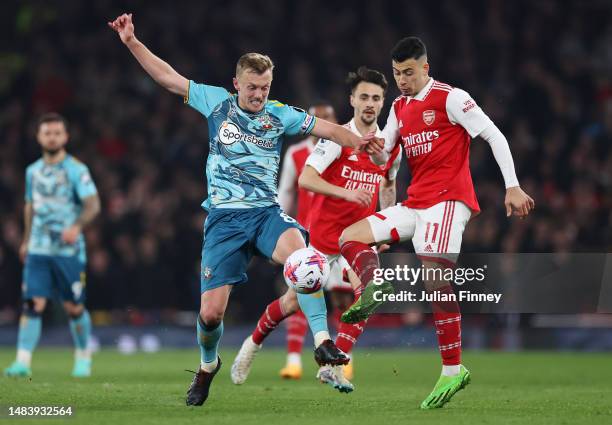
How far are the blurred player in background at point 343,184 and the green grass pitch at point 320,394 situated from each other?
17.7 inches

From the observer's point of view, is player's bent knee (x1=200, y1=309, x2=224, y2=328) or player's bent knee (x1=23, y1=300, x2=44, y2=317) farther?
player's bent knee (x1=23, y1=300, x2=44, y2=317)

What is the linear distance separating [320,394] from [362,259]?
57.9 inches

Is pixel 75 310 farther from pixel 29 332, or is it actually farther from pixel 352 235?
pixel 352 235

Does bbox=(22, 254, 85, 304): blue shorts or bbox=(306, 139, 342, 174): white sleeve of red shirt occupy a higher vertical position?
bbox=(306, 139, 342, 174): white sleeve of red shirt

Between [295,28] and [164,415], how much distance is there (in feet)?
50.2

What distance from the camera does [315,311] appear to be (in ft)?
27.9

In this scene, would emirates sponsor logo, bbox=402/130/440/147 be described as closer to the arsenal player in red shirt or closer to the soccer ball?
the arsenal player in red shirt

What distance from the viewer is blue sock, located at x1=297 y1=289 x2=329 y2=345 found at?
27.5 ft

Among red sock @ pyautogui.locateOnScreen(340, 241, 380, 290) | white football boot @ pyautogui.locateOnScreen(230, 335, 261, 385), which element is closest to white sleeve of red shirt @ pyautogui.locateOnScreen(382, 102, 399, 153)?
red sock @ pyautogui.locateOnScreen(340, 241, 380, 290)

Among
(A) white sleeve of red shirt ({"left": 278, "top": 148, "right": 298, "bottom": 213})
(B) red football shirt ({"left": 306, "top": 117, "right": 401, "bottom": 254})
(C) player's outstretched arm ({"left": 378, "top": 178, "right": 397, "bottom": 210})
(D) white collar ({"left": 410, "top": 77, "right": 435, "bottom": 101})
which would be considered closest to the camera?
(D) white collar ({"left": 410, "top": 77, "right": 435, "bottom": 101})

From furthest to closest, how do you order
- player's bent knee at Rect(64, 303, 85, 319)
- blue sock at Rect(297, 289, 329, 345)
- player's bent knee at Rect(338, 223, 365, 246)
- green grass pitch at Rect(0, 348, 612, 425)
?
player's bent knee at Rect(64, 303, 85, 319) < blue sock at Rect(297, 289, 329, 345) < player's bent knee at Rect(338, 223, 365, 246) < green grass pitch at Rect(0, 348, 612, 425)

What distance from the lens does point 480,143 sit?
1850 cm

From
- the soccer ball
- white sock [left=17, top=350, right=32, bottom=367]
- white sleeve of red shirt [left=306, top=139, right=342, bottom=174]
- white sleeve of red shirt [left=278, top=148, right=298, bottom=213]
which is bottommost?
white sock [left=17, top=350, right=32, bottom=367]

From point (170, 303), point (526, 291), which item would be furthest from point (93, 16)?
point (526, 291)
